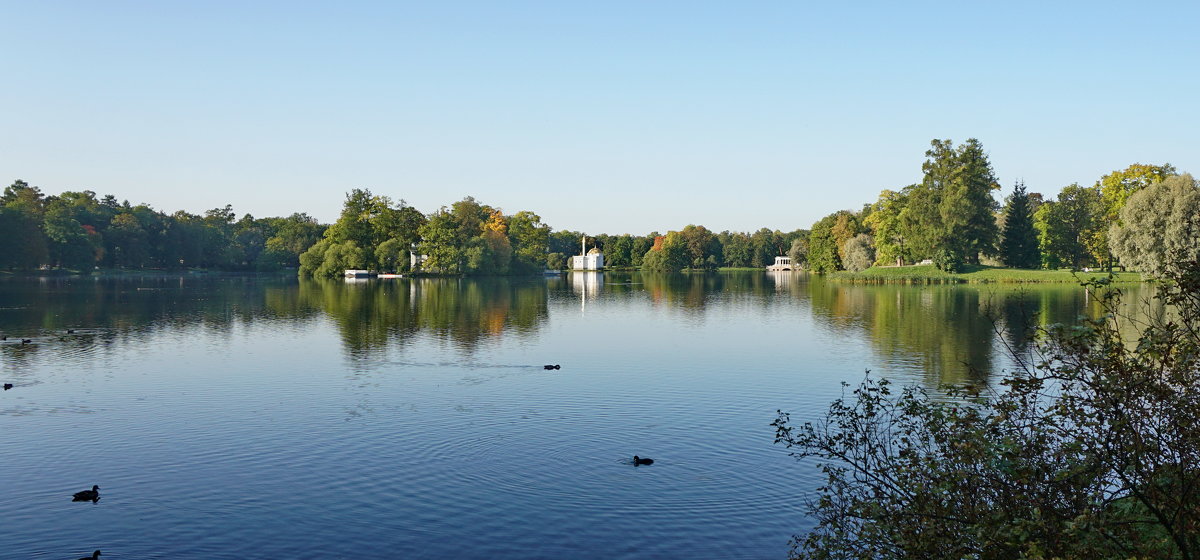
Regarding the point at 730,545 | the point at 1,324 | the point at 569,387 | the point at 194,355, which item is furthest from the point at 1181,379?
the point at 1,324

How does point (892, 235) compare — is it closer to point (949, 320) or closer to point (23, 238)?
point (949, 320)

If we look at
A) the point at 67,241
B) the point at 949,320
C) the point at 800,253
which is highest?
the point at 67,241

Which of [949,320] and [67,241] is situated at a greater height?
[67,241]

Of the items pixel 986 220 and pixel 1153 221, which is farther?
pixel 986 220

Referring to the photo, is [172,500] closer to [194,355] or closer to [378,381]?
[378,381]

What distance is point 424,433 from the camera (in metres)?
21.3

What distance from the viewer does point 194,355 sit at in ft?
120

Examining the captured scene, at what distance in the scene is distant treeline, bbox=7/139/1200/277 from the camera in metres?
105

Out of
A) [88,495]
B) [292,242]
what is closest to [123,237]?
[292,242]

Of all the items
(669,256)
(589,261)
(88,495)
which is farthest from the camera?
(589,261)

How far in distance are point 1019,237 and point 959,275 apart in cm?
1134

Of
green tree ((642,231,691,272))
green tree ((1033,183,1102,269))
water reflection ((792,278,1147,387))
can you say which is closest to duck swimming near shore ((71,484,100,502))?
water reflection ((792,278,1147,387))

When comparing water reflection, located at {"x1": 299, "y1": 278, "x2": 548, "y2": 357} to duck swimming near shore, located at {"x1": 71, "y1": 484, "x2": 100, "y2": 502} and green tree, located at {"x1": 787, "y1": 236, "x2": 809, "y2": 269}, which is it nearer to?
duck swimming near shore, located at {"x1": 71, "y1": 484, "x2": 100, "y2": 502}

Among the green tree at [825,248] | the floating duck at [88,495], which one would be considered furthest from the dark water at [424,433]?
the green tree at [825,248]
